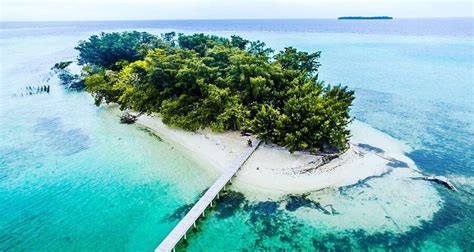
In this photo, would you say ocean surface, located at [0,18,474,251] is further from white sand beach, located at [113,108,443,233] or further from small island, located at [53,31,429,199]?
small island, located at [53,31,429,199]

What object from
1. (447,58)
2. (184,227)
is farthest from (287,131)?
(447,58)

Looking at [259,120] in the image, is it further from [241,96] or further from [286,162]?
[241,96]

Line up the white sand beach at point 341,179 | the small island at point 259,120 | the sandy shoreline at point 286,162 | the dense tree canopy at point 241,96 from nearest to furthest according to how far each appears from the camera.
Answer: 1. the white sand beach at point 341,179
2. the sandy shoreline at point 286,162
3. the small island at point 259,120
4. the dense tree canopy at point 241,96

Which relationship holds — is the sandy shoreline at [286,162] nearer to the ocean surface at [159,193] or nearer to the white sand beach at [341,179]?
the white sand beach at [341,179]

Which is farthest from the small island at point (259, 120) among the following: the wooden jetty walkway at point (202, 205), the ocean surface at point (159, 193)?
the ocean surface at point (159, 193)

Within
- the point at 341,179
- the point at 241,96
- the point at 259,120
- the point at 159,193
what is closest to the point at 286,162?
the point at 259,120

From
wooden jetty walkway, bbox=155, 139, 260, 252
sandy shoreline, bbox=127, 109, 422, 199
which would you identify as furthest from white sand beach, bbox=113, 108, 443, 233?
wooden jetty walkway, bbox=155, 139, 260, 252

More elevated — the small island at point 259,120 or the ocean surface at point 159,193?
the small island at point 259,120
